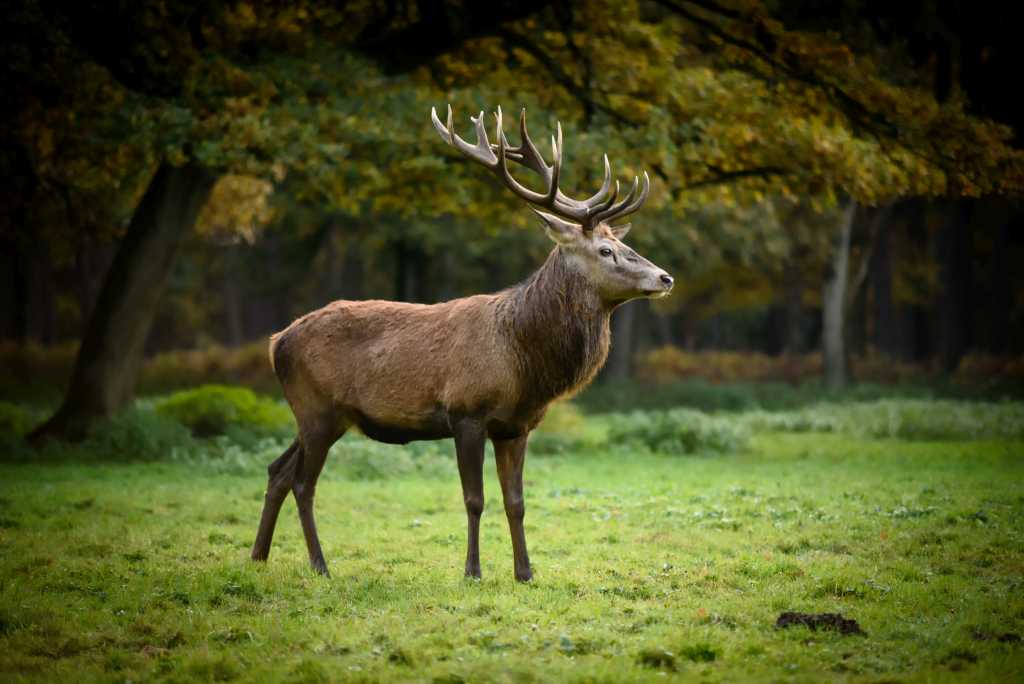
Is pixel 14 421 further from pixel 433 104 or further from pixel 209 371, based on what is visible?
pixel 209 371

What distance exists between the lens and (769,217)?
25.5m

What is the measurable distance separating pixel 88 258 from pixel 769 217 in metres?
18.5

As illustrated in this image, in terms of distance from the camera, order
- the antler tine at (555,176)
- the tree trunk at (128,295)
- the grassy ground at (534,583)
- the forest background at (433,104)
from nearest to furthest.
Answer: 1. the grassy ground at (534,583)
2. the antler tine at (555,176)
3. the forest background at (433,104)
4. the tree trunk at (128,295)

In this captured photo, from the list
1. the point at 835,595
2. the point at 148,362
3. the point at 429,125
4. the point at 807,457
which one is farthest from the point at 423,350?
the point at 148,362

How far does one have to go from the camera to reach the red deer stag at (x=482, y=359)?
8.04 metres

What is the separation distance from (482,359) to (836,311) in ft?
68.0

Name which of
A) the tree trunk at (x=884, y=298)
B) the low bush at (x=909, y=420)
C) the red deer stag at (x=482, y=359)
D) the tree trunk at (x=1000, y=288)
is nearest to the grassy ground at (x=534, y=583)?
the red deer stag at (x=482, y=359)

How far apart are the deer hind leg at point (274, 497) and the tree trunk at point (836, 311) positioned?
20183mm

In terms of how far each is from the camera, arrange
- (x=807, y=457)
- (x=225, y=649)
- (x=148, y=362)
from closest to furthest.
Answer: (x=225, y=649) < (x=807, y=457) < (x=148, y=362)

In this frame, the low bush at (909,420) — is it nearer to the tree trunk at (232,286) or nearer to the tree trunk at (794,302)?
the tree trunk at (794,302)

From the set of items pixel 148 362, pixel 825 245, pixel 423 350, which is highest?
pixel 825 245

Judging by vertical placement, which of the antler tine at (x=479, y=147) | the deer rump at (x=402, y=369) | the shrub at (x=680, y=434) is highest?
the antler tine at (x=479, y=147)

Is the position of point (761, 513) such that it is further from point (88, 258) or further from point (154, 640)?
point (88, 258)

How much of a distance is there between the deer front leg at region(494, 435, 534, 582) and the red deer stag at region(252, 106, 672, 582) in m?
0.01
